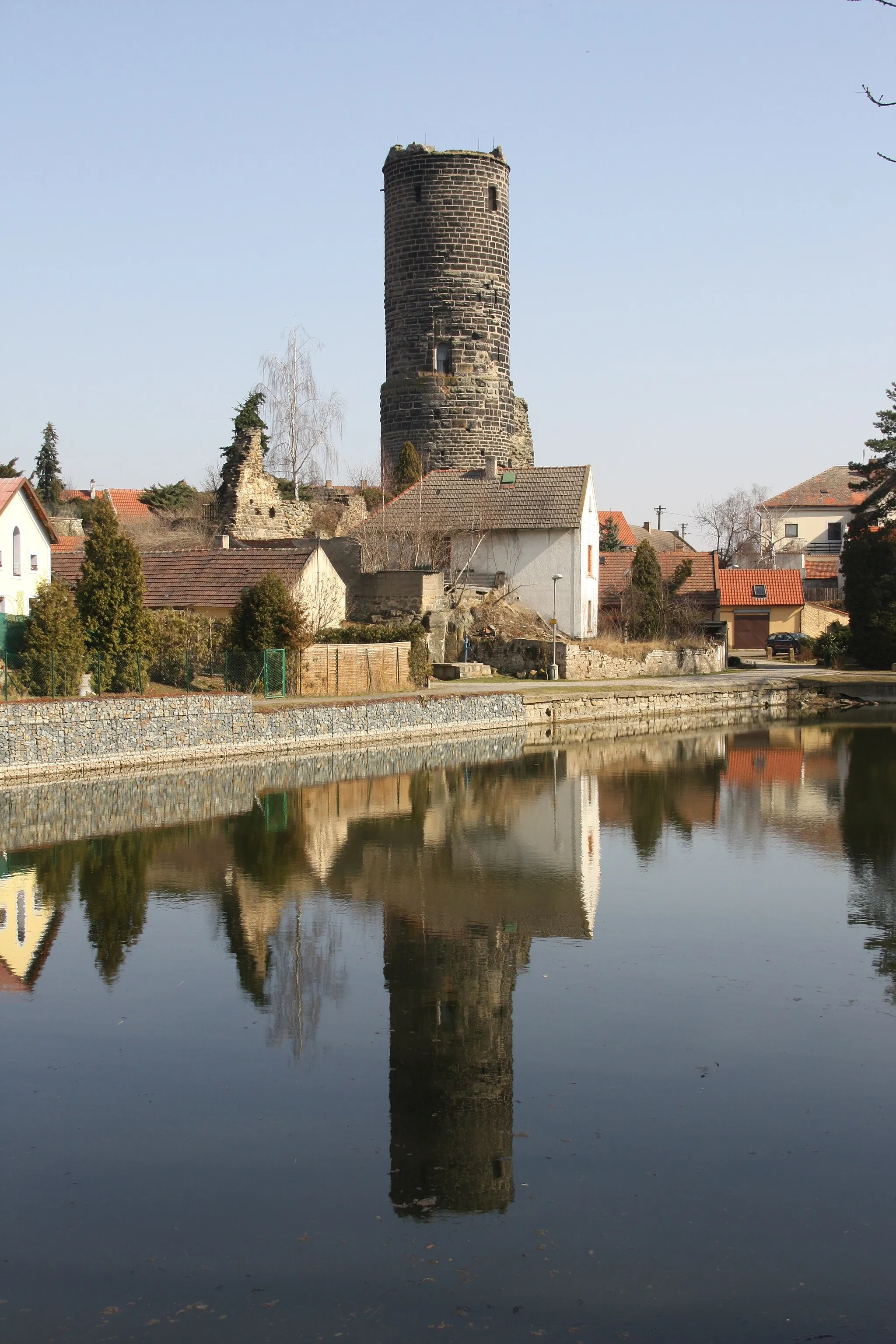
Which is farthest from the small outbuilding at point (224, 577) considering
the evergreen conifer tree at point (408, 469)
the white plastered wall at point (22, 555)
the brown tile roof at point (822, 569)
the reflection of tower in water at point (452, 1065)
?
the brown tile roof at point (822, 569)

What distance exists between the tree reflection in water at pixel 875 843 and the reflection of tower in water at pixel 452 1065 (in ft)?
12.1

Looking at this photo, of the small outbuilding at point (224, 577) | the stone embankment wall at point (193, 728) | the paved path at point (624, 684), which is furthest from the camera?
the small outbuilding at point (224, 577)

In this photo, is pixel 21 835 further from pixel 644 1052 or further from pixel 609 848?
pixel 644 1052

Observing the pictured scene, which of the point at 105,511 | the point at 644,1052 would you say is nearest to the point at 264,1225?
the point at 644,1052

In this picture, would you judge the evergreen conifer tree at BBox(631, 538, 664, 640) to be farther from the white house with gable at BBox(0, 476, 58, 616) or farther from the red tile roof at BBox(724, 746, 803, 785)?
the white house with gable at BBox(0, 476, 58, 616)

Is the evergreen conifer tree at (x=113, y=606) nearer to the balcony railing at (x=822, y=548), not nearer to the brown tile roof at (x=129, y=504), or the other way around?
the brown tile roof at (x=129, y=504)

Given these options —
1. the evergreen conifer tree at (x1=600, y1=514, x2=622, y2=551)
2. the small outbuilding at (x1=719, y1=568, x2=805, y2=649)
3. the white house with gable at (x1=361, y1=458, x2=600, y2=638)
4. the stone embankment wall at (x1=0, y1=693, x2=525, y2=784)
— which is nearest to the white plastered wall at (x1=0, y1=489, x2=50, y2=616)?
the stone embankment wall at (x1=0, y1=693, x2=525, y2=784)

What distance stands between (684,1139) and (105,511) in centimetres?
2421

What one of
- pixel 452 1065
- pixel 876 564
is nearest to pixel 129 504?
pixel 876 564

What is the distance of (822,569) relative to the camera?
75.9 meters

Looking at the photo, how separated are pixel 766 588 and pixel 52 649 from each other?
37.6m

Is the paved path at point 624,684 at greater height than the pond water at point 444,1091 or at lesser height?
greater

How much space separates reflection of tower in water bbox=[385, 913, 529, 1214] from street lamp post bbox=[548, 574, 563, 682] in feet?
93.2

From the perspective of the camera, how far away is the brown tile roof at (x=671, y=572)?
5597 cm
